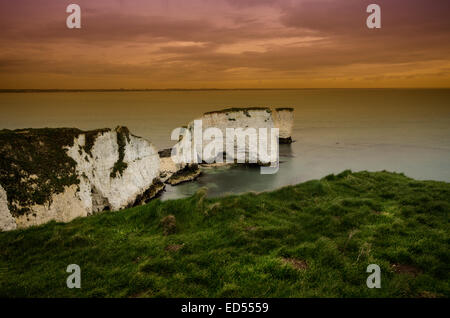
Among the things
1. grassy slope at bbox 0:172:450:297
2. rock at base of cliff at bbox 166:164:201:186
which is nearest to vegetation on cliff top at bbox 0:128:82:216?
grassy slope at bbox 0:172:450:297

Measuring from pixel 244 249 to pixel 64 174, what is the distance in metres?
16.6

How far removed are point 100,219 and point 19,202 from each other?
8.77 meters

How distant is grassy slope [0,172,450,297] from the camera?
635 cm

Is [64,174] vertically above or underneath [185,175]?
above

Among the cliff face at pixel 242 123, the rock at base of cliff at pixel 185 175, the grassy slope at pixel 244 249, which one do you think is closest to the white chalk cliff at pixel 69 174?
the rock at base of cliff at pixel 185 175

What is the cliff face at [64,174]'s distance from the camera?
54.3 ft

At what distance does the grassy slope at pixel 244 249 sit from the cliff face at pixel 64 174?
8015 mm

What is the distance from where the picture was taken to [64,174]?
765 inches

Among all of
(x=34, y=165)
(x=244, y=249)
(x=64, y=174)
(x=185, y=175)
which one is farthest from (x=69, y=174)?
(x=185, y=175)

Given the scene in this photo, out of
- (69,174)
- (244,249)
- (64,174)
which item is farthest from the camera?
(69,174)

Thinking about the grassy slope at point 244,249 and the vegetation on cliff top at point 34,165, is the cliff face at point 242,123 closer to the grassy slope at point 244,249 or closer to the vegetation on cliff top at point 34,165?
the vegetation on cliff top at point 34,165

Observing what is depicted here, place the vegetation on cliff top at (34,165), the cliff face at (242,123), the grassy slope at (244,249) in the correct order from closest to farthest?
1. the grassy slope at (244,249)
2. the vegetation on cliff top at (34,165)
3. the cliff face at (242,123)

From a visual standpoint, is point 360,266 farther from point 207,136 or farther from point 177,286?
point 207,136

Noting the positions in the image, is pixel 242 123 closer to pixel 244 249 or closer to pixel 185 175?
pixel 185 175
